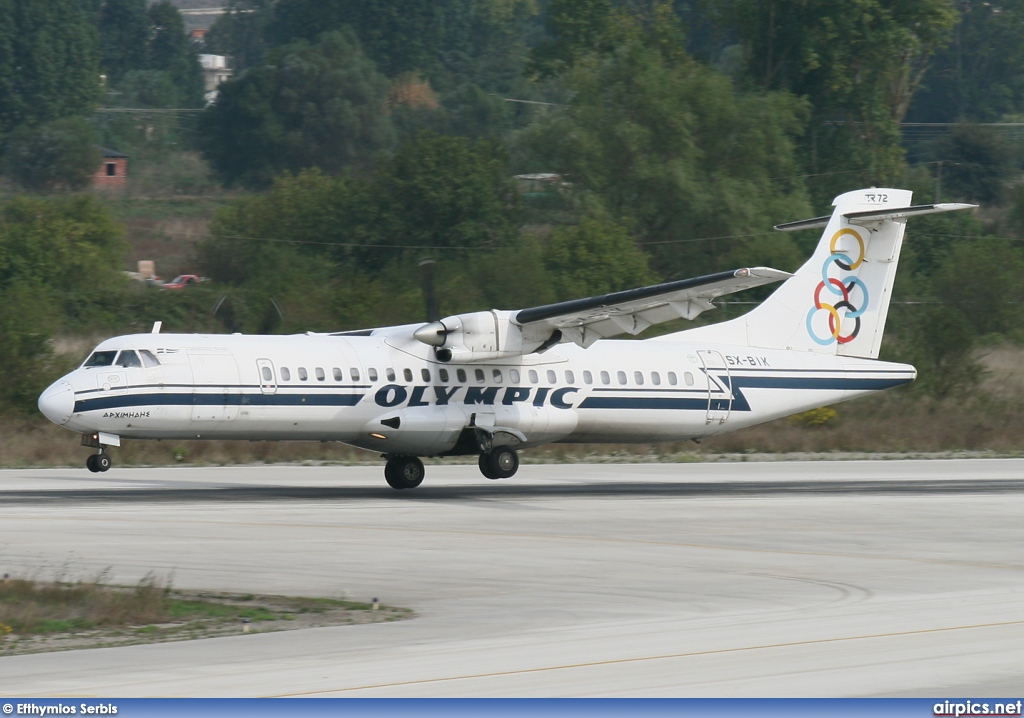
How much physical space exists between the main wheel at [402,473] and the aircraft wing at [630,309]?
295cm

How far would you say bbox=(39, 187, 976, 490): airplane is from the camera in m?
21.1

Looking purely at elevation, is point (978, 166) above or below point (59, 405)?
above

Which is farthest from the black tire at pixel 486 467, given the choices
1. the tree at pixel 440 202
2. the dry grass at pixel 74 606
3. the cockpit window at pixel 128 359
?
the tree at pixel 440 202

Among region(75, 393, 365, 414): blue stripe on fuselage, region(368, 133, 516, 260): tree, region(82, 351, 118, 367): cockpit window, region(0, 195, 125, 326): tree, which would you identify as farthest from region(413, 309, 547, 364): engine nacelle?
region(368, 133, 516, 260): tree

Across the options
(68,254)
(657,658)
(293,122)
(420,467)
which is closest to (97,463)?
(420,467)

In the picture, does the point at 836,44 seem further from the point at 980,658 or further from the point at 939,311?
the point at 980,658

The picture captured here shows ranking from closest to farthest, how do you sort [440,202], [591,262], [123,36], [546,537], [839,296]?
[546,537], [839,296], [591,262], [440,202], [123,36]

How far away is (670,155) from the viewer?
5491 centimetres

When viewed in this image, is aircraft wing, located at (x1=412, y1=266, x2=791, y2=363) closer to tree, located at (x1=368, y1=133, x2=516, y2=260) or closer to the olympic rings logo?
the olympic rings logo

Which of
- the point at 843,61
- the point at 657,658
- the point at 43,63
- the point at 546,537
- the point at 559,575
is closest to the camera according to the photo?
the point at 657,658

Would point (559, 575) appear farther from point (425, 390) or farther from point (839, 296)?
point (839, 296)

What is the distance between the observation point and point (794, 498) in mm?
22422

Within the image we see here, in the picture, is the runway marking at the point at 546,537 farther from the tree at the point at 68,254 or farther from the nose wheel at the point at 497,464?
the tree at the point at 68,254

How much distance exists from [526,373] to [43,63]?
251 ft
